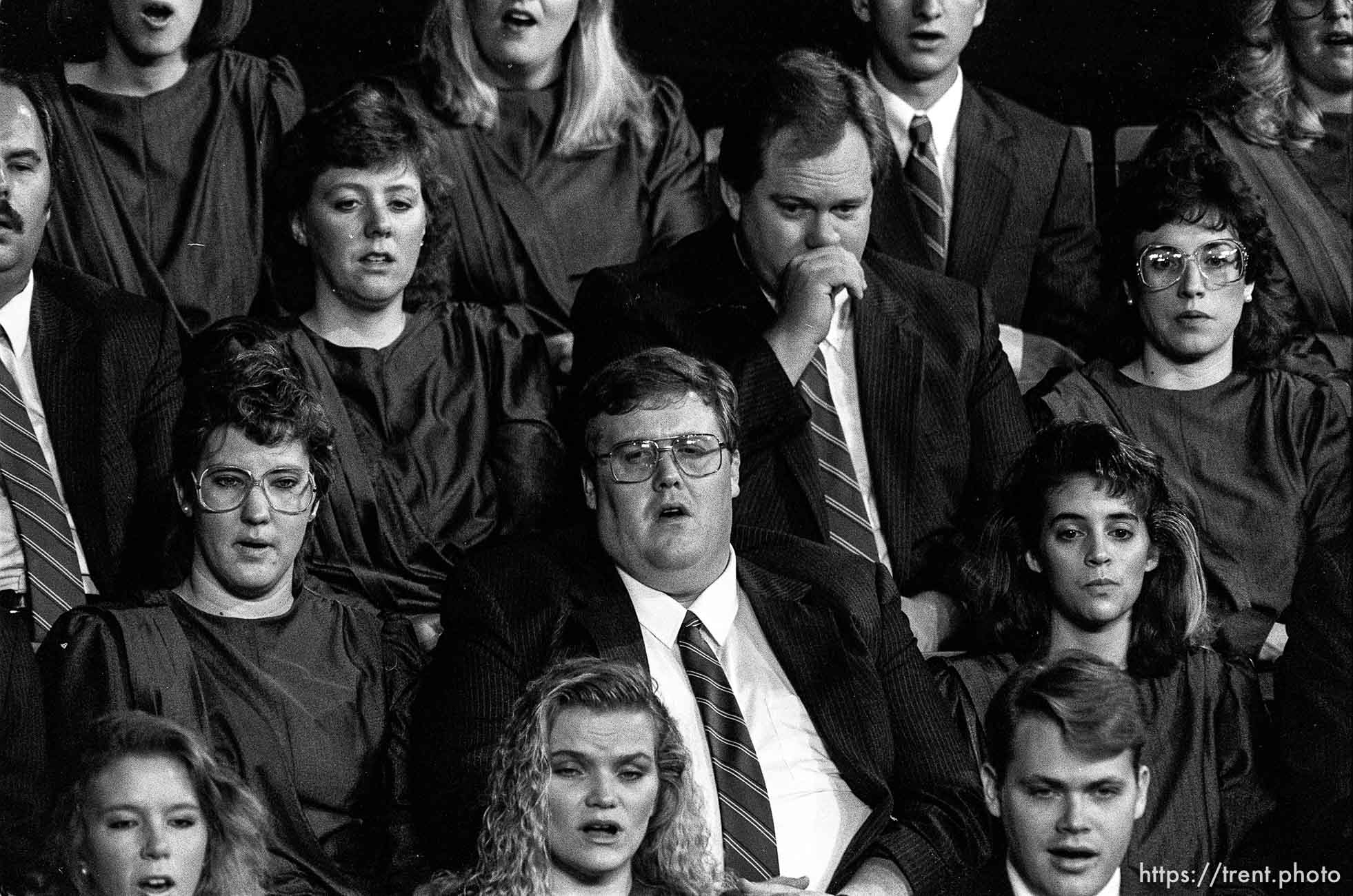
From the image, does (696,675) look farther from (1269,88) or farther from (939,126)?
(1269,88)

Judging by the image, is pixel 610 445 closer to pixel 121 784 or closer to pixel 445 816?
pixel 445 816

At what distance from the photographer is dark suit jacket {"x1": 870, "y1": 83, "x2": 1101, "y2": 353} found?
11.4 feet

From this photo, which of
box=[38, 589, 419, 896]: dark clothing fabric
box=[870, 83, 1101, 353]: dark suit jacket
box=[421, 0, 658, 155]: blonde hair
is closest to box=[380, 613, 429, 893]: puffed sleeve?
box=[38, 589, 419, 896]: dark clothing fabric

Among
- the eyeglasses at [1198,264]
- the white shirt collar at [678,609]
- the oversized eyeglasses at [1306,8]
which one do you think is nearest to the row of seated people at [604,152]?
the oversized eyeglasses at [1306,8]

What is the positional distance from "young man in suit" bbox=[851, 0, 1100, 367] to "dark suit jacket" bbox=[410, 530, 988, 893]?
32.9 inches

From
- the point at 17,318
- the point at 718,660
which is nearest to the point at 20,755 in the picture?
the point at 17,318

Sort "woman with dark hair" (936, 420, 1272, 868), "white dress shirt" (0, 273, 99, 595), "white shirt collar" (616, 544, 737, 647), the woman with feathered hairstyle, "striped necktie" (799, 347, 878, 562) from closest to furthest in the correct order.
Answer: the woman with feathered hairstyle, "white shirt collar" (616, 544, 737, 647), "woman with dark hair" (936, 420, 1272, 868), "white dress shirt" (0, 273, 99, 595), "striped necktie" (799, 347, 878, 562)

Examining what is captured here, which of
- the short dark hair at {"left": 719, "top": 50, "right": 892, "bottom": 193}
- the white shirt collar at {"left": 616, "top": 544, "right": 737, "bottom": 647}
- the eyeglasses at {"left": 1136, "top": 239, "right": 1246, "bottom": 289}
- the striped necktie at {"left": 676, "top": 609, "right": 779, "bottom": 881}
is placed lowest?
the striped necktie at {"left": 676, "top": 609, "right": 779, "bottom": 881}

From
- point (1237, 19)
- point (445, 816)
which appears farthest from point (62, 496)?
point (1237, 19)

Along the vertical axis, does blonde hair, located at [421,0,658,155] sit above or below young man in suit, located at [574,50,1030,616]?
above

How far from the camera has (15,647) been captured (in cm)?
267

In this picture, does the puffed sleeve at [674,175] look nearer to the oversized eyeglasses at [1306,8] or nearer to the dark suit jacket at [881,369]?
the dark suit jacket at [881,369]

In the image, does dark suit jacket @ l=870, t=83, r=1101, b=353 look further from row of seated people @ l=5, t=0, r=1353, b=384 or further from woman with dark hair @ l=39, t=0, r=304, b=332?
woman with dark hair @ l=39, t=0, r=304, b=332

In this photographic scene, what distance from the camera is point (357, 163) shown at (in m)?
3.22
